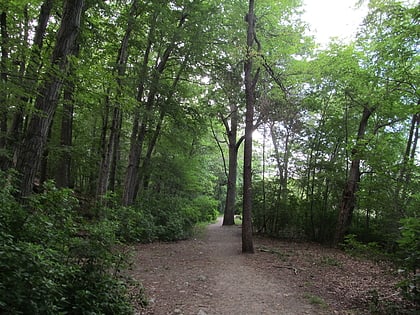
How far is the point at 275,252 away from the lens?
9.99 m

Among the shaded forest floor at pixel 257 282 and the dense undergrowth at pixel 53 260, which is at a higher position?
the dense undergrowth at pixel 53 260

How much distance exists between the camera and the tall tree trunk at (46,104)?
4312 mm

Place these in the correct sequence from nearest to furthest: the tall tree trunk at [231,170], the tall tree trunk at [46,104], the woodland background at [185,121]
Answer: the woodland background at [185,121], the tall tree trunk at [46,104], the tall tree trunk at [231,170]

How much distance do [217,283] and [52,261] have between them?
387 cm

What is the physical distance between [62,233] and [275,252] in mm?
8058

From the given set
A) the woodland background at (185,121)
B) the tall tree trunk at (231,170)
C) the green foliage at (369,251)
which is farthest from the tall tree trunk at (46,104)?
the tall tree trunk at (231,170)

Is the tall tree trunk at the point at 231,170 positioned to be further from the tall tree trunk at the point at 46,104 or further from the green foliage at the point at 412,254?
the green foliage at the point at 412,254

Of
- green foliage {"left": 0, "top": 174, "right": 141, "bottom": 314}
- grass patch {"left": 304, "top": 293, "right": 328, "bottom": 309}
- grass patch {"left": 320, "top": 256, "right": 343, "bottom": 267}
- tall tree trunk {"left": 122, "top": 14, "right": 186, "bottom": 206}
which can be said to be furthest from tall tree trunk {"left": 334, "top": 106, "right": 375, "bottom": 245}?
green foliage {"left": 0, "top": 174, "right": 141, "bottom": 314}

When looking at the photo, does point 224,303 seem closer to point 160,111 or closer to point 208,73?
point 160,111

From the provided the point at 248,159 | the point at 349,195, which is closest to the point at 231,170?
the point at 349,195

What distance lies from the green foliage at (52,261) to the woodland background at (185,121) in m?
0.02

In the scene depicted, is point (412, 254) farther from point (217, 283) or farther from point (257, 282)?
point (217, 283)

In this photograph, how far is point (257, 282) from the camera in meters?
6.21

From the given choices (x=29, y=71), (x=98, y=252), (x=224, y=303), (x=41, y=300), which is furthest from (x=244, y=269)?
(x=29, y=71)
